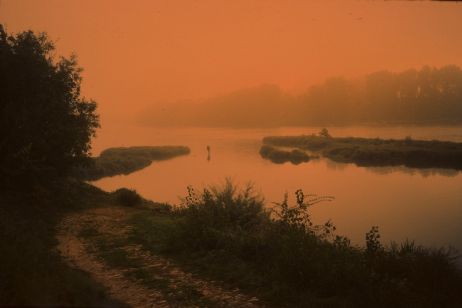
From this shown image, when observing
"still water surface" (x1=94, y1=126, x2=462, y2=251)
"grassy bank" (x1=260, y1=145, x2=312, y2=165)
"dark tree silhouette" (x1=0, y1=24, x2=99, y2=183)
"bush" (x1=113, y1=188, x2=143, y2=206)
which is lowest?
"still water surface" (x1=94, y1=126, x2=462, y2=251)

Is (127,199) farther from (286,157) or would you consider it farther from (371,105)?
(371,105)

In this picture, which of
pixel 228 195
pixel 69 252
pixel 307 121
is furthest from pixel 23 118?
pixel 307 121

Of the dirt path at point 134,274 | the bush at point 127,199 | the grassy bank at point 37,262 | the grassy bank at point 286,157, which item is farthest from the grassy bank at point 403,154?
the grassy bank at point 37,262

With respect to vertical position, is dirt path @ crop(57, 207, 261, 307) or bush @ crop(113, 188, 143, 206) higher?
bush @ crop(113, 188, 143, 206)

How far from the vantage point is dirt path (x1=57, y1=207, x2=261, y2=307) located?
944 cm

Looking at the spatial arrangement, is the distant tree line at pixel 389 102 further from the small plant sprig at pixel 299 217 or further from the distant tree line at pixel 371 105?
the small plant sprig at pixel 299 217

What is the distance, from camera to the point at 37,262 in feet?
29.0

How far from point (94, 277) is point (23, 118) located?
11.1 m

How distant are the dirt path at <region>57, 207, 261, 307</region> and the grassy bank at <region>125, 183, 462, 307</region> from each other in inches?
22.4

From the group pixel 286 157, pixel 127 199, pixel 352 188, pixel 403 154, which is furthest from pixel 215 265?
pixel 286 157

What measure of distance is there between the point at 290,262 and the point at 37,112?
14990 millimetres

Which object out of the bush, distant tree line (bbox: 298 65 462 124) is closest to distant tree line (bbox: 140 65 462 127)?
distant tree line (bbox: 298 65 462 124)

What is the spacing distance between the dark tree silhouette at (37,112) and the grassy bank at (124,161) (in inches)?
534

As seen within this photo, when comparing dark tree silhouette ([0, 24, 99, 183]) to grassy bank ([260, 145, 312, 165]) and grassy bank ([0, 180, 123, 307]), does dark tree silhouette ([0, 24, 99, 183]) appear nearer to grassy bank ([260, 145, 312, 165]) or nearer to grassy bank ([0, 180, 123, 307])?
grassy bank ([0, 180, 123, 307])
